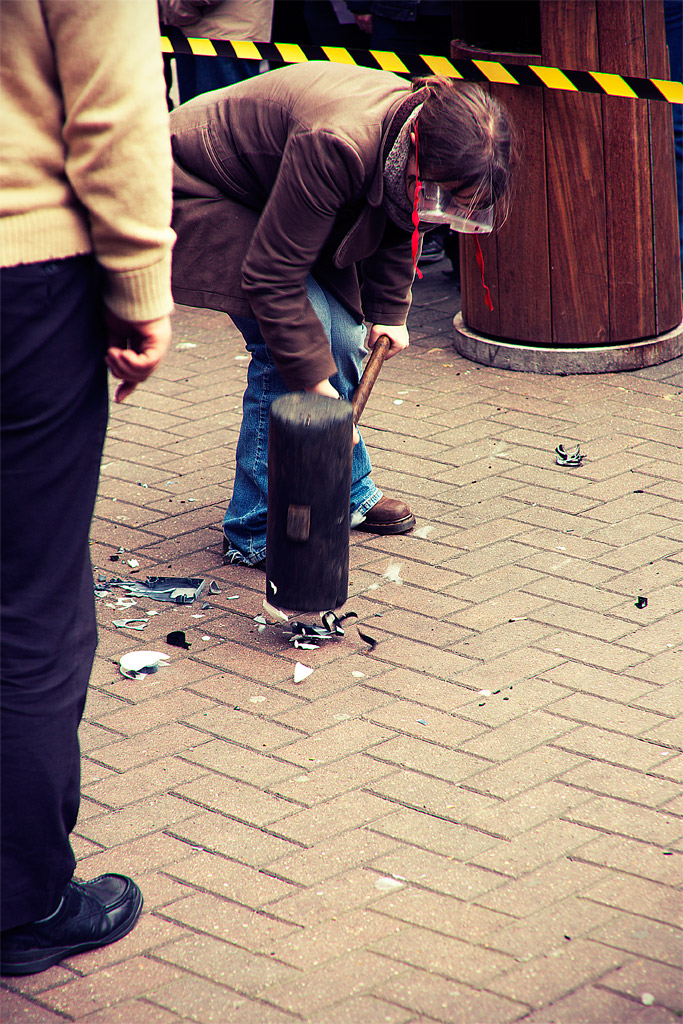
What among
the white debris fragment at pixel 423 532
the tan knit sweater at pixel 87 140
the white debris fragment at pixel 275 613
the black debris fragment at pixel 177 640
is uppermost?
the tan knit sweater at pixel 87 140

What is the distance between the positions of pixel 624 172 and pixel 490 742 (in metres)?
3.01

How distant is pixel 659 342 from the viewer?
546cm

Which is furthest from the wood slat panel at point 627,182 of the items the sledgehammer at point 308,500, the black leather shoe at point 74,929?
the black leather shoe at point 74,929

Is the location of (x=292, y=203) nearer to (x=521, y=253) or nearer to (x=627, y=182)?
(x=521, y=253)

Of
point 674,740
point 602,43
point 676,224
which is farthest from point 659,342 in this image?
point 674,740

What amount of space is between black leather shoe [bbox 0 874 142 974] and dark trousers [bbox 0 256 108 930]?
65 mm

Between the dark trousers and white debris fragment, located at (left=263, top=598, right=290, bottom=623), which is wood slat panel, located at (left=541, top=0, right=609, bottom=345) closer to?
white debris fragment, located at (left=263, top=598, right=290, bottom=623)

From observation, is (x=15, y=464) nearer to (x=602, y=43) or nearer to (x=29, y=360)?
(x=29, y=360)

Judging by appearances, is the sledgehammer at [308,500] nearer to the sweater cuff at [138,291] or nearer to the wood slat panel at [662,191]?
the sweater cuff at [138,291]

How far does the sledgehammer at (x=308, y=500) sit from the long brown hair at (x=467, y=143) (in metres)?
0.65

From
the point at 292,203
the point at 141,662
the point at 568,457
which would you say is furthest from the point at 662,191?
the point at 141,662

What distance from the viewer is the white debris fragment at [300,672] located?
3.29 meters

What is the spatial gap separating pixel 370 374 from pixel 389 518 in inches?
23.3

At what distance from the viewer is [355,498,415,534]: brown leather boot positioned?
409 centimetres
